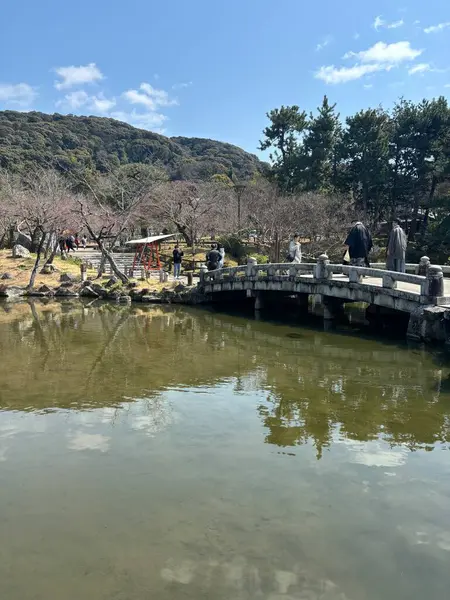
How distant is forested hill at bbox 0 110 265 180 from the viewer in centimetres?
7325

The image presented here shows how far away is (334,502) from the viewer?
220 inches

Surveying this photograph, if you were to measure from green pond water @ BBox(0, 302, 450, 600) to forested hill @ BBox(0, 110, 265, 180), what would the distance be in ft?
193

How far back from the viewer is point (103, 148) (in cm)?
9300

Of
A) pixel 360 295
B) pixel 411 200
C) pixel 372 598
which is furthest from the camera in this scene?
pixel 411 200

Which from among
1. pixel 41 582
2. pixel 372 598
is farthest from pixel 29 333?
pixel 372 598

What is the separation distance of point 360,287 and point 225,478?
34.1ft

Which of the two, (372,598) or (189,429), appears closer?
(372,598)

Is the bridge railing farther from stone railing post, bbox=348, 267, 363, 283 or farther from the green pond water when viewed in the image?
the green pond water

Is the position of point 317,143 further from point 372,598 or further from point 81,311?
point 372,598

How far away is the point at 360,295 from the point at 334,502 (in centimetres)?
1050

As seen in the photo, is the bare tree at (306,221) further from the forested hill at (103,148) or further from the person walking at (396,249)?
the forested hill at (103,148)

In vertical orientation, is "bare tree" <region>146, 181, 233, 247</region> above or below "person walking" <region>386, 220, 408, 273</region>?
above

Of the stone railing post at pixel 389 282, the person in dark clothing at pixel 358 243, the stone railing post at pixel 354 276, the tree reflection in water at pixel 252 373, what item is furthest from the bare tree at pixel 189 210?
the stone railing post at pixel 389 282

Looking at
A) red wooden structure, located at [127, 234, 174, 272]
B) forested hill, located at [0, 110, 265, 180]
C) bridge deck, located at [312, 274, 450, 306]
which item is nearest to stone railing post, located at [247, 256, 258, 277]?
bridge deck, located at [312, 274, 450, 306]
